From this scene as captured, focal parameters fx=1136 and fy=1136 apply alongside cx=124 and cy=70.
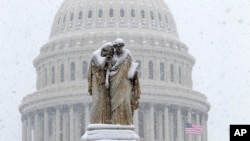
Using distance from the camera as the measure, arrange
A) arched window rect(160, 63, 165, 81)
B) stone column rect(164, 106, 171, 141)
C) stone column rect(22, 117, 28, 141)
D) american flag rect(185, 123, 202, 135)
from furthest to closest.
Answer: stone column rect(22, 117, 28, 141) < arched window rect(160, 63, 165, 81) < stone column rect(164, 106, 171, 141) < american flag rect(185, 123, 202, 135)

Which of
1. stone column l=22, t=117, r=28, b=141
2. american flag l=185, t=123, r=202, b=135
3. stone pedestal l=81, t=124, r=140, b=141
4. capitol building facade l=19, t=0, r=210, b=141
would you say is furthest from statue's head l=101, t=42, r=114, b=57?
stone column l=22, t=117, r=28, b=141

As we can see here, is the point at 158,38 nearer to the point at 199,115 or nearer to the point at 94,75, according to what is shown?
the point at 199,115

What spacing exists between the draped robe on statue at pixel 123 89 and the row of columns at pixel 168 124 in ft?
357

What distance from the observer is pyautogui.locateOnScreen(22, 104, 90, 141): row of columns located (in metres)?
120

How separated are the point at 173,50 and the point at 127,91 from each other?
120 meters

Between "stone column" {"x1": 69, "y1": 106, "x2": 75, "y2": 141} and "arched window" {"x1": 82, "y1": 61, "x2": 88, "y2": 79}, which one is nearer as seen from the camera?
"stone column" {"x1": 69, "y1": 106, "x2": 75, "y2": 141}

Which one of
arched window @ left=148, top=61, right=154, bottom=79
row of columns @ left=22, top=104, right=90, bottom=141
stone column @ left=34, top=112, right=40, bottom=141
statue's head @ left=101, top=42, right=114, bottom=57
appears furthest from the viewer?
arched window @ left=148, top=61, right=154, bottom=79

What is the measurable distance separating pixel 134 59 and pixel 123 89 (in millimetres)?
116248

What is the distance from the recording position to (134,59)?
126375 millimetres

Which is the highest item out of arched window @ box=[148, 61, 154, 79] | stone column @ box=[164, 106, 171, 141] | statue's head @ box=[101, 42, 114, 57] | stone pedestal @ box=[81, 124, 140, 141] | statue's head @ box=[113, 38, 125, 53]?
arched window @ box=[148, 61, 154, 79]

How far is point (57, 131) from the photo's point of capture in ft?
402

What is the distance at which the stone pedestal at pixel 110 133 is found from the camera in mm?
9773

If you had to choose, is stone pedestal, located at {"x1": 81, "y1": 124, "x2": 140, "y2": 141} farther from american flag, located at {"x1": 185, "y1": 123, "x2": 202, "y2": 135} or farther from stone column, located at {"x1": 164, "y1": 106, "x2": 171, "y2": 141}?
stone column, located at {"x1": 164, "y1": 106, "x2": 171, "y2": 141}

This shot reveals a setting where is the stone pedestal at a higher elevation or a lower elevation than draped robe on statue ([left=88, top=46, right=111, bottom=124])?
lower
